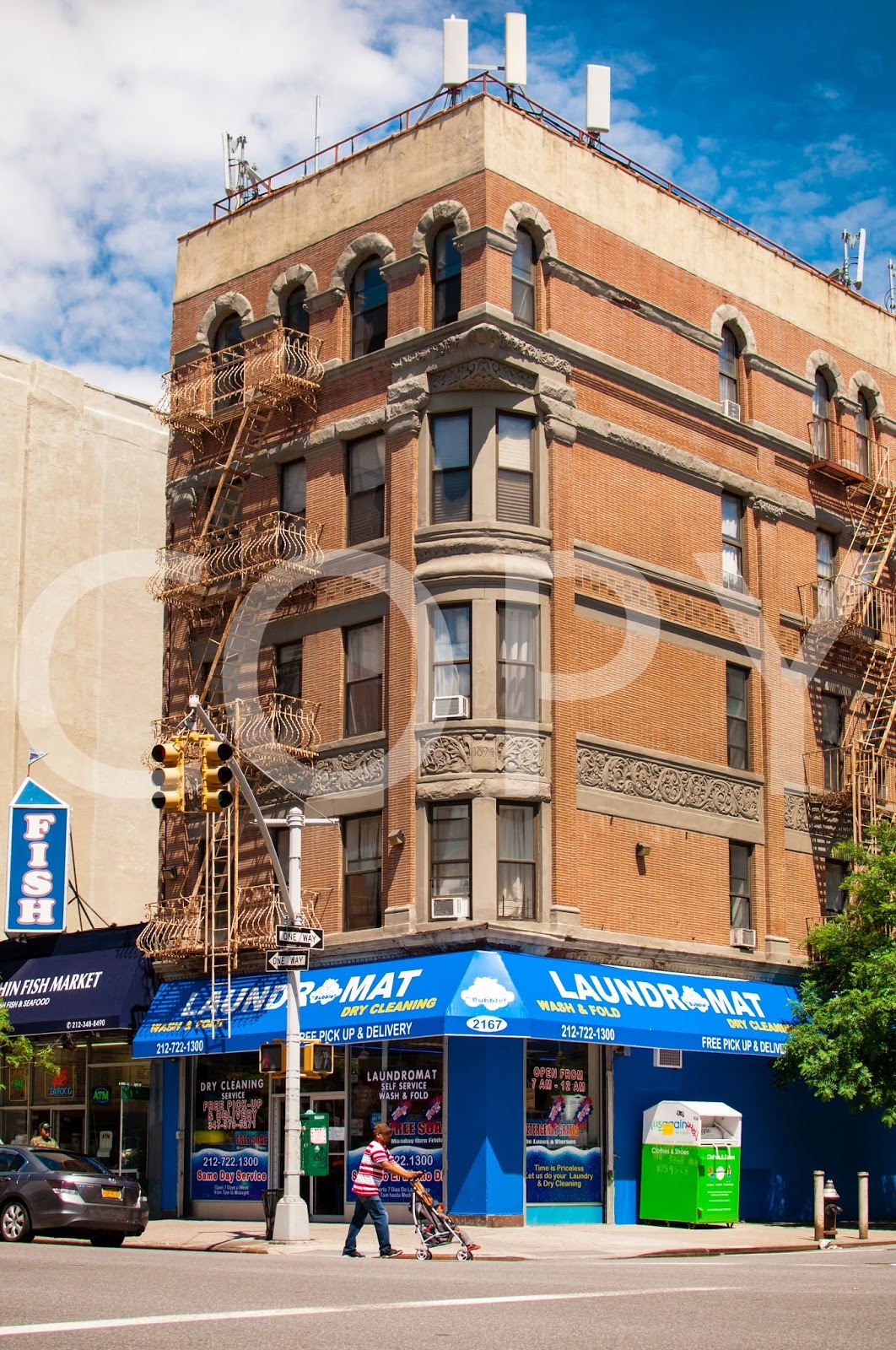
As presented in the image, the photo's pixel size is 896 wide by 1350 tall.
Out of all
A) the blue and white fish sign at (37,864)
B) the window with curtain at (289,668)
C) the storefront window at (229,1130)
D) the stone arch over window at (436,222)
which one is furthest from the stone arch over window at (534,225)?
the storefront window at (229,1130)

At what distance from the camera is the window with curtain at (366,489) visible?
32.3 m

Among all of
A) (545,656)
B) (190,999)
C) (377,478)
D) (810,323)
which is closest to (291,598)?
(377,478)

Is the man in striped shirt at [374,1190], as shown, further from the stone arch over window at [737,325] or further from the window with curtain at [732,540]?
the stone arch over window at [737,325]

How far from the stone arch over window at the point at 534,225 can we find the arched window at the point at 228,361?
667 cm

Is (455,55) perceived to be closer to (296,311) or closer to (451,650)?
(296,311)

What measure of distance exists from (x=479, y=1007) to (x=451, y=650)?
670 centimetres

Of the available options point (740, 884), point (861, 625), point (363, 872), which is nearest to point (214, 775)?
point (363, 872)

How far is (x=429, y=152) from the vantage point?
32719 mm

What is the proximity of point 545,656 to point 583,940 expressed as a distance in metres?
5.06

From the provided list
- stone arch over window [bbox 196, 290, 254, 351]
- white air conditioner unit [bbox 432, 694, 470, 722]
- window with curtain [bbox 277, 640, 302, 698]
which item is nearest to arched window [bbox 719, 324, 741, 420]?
stone arch over window [bbox 196, 290, 254, 351]

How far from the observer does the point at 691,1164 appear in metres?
28.5

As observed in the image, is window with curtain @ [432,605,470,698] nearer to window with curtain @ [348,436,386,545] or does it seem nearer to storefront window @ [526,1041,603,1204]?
window with curtain @ [348,436,386,545]

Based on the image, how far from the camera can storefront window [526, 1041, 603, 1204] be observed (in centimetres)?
2847

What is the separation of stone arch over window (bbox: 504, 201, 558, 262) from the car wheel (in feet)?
62.1
